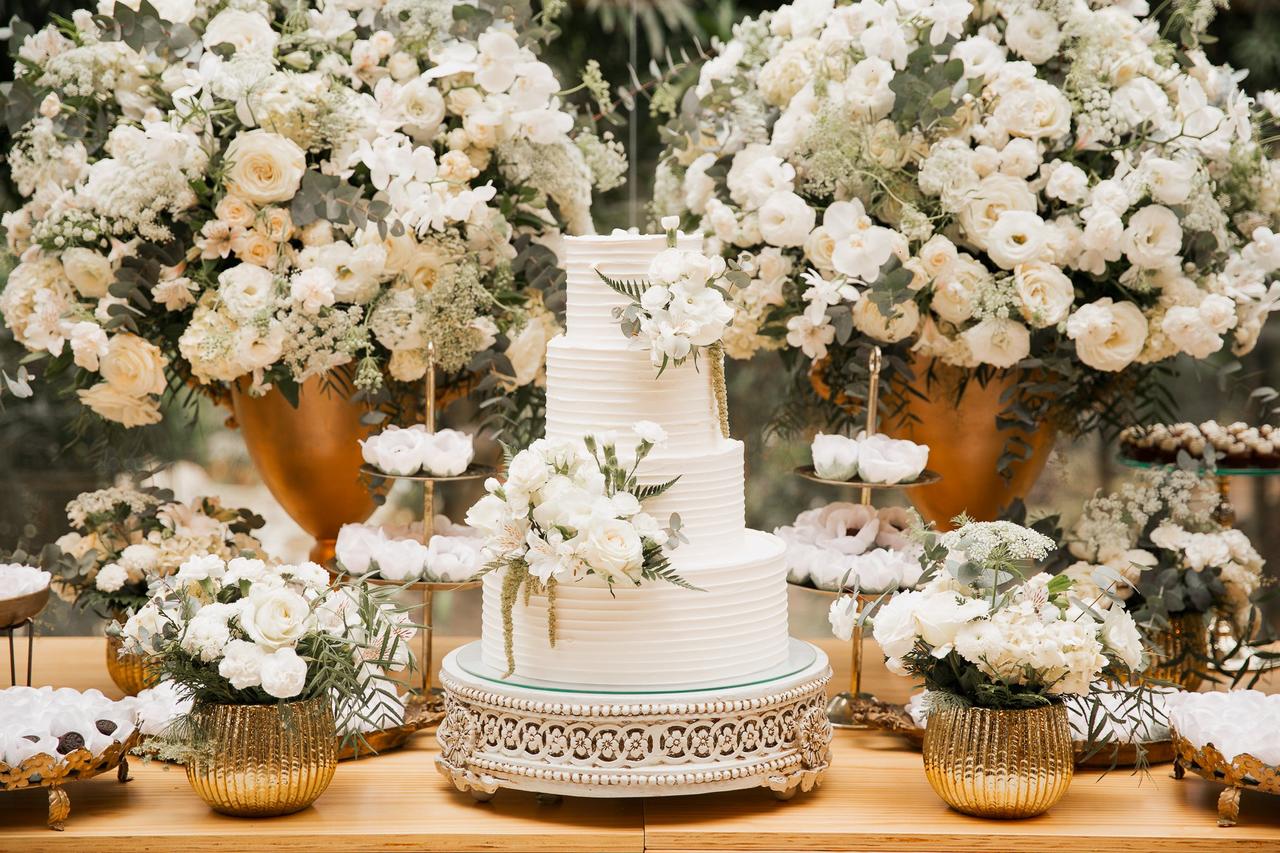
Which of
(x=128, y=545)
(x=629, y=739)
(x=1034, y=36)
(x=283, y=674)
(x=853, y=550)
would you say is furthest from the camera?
(x=128, y=545)

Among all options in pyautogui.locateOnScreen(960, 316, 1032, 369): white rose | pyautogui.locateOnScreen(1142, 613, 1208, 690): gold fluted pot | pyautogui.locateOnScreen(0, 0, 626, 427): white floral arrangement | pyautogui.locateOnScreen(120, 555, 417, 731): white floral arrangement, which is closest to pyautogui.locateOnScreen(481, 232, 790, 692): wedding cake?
pyautogui.locateOnScreen(120, 555, 417, 731): white floral arrangement

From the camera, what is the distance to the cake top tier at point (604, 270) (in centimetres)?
261

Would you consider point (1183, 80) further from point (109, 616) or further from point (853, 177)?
point (109, 616)

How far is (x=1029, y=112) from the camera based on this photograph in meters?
2.95

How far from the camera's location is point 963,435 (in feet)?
10.7

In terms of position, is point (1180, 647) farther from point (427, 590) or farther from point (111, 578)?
point (111, 578)

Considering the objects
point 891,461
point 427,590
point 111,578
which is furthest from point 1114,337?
point 111,578

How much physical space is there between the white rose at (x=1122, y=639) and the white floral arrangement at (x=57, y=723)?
5.34 ft

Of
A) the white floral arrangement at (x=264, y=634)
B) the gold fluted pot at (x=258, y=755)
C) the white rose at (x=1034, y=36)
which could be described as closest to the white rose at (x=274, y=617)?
the white floral arrangement at (x=264, y=634)

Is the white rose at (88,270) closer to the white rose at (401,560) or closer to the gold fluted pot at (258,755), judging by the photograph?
the white rose at (401,560)

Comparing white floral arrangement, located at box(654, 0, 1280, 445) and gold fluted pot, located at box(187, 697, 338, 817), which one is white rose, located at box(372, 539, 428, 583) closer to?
gold fluted pot, located at box(187, 697, 338, 817)

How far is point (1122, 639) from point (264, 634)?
4.53ft

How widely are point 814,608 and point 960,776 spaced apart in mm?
1854

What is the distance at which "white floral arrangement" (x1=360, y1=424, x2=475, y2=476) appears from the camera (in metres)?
2.90
